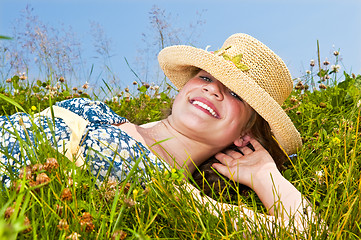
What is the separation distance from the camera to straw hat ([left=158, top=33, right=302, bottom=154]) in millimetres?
3984

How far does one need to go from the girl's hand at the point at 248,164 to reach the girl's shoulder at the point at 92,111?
1.09 metres

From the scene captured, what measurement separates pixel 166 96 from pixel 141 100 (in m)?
0.41

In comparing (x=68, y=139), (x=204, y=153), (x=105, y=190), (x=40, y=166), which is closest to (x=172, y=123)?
(x=204, y=153)

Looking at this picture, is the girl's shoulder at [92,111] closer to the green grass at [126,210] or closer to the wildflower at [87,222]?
the green grass at [126,210]

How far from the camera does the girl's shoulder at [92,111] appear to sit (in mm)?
4098

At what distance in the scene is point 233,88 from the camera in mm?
3969

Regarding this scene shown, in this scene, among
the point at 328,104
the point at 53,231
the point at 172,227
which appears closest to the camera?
the point at 53,231

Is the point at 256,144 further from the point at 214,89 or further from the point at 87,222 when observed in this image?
the point at 87,222

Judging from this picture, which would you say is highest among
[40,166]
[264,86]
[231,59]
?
[231,59]

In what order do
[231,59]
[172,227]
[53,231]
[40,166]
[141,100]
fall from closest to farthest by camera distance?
[53,231] < [40,166] < [172,227] < [231,59] < [141,100]

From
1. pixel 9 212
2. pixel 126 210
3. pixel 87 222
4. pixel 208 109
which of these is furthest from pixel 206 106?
pixel 9 212

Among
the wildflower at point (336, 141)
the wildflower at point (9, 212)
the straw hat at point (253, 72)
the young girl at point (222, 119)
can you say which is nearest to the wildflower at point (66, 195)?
the wildflower at point (9, 212)

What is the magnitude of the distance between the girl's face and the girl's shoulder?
2.00 ft

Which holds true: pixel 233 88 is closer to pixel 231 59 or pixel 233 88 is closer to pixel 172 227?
pixel 231 59
